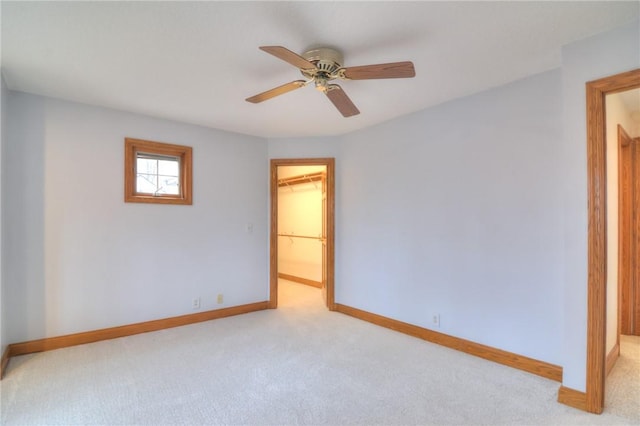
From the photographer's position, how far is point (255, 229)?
14.6ft

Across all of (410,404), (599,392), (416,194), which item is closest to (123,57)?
(416,194)

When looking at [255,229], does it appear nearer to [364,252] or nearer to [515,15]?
[364,252]

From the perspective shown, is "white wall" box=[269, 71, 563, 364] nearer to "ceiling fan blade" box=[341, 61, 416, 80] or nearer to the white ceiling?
the white ceiling

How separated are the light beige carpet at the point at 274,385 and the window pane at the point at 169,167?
1.83 m

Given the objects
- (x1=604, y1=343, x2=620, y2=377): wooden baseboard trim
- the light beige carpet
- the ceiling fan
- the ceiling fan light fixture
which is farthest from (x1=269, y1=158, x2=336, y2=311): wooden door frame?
(x1=604, y1=343, x2=620, y2=377): wooden baseboard trim

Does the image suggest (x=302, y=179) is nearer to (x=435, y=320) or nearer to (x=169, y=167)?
(x=169, y=167)

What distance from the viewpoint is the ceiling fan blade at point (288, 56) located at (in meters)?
1.67

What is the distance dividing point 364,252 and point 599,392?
2.45 metres

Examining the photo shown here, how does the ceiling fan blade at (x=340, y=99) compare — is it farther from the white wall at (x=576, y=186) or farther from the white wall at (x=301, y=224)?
the white wall at (x=301, y=224)

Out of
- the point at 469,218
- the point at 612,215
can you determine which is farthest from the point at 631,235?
the point at 469,218

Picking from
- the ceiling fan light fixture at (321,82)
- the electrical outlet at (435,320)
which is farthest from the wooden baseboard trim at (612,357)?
the ceiling fan light fixture at (321,82)

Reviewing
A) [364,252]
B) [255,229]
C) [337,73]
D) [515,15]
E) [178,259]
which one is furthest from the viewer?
[255,229]

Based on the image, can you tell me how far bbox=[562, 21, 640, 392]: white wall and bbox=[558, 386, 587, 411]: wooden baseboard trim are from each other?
0.10 feet

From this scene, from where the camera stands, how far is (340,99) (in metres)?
2.39
